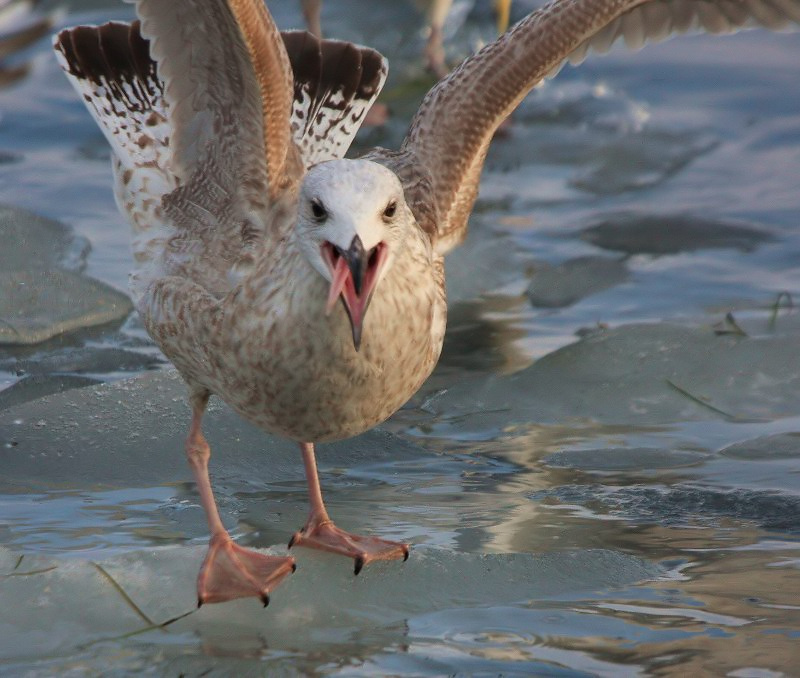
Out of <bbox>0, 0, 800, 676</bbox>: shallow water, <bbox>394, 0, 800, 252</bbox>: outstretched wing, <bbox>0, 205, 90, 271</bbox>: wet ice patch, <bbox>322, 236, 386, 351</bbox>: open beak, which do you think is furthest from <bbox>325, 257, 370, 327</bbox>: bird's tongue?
<bbox>0, 205, 90, 271</bbox>: wet ice patch

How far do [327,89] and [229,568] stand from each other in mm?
2233

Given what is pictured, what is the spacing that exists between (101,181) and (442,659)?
5848 millimetres

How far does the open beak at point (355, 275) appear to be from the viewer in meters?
3.21

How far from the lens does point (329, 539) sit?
163 inches

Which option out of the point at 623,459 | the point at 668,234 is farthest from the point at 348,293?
the point at 668,234

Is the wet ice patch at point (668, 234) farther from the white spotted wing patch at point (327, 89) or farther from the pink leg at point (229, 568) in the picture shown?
the pink leg at point (229, 568)

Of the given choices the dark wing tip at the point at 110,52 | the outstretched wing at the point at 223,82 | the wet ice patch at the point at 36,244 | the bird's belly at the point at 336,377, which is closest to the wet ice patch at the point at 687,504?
the bird's belly at the point at 336,377

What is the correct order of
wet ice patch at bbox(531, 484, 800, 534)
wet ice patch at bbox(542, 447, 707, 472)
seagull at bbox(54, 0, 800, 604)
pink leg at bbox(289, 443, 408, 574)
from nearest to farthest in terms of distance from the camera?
seagull at bbox(54, 0, 800, 604), pink leg at bbox(289, 443, 408, 574), wet ice patch at bbox(531, 484, 800, 534), wet ice patch at bbox(542, 447, 707, 472)

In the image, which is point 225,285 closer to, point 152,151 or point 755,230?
point 152,151

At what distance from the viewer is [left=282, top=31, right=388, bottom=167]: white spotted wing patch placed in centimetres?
540

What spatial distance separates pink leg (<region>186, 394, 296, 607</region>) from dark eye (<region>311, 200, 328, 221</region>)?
969 millimetres

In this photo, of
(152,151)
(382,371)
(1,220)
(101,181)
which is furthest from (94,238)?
(382,371)

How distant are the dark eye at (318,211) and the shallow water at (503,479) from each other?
3.33ft

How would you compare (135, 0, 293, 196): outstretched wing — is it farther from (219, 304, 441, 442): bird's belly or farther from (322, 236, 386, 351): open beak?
(322, 236, 386, 351): open beak
